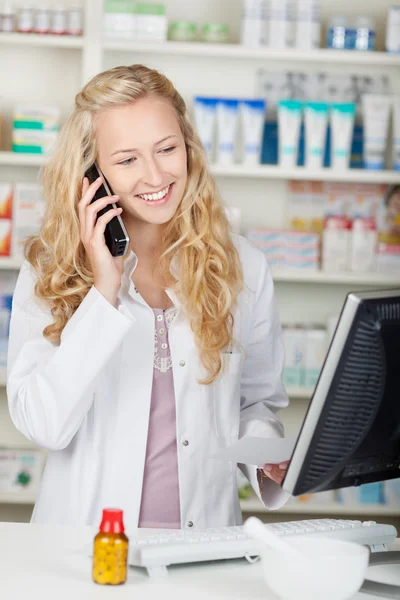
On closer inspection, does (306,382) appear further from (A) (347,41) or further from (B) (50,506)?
(B) (50,506)

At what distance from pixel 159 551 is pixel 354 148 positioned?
2.72 m

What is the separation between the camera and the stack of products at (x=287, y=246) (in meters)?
3.65

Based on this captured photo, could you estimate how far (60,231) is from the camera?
1.93 metres

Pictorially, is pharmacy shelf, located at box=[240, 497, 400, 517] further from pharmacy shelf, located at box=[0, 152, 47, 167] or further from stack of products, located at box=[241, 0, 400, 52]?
stack of products, located at box=[241, 0, 400, 52]

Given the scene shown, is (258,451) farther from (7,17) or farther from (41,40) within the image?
(7,17)

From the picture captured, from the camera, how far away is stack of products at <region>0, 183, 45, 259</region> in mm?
3588

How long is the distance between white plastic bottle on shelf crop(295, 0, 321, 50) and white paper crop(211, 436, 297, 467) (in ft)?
7.96

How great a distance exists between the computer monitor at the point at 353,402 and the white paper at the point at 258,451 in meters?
0.15

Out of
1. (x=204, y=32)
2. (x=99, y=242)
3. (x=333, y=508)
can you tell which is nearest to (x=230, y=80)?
(x=204, y=32)

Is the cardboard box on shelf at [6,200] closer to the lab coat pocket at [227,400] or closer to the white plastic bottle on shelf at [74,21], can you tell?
the white plastic bottle on shelf at [74,21]

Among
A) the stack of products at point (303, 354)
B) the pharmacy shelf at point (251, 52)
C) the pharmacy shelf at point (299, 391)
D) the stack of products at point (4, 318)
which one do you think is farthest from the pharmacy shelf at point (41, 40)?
the pharmacy shelf at point (299, 391)

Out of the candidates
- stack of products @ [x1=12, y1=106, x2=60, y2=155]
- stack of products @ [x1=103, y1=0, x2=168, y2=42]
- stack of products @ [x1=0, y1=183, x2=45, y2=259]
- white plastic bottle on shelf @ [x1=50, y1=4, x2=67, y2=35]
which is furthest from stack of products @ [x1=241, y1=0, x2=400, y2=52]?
stack of products @ [x1=0, y1=183, x2=45, y2=259]

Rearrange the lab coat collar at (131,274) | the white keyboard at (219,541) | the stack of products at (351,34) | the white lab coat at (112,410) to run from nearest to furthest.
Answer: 1. the white keyboard at (219,541)
2. the white lab coat at (112,410)
3. the lab coat collar at (131,274)
4. the stack of products at (351,34)

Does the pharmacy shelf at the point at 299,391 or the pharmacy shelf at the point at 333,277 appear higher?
the pharmacy shelf at the point at 333,277
